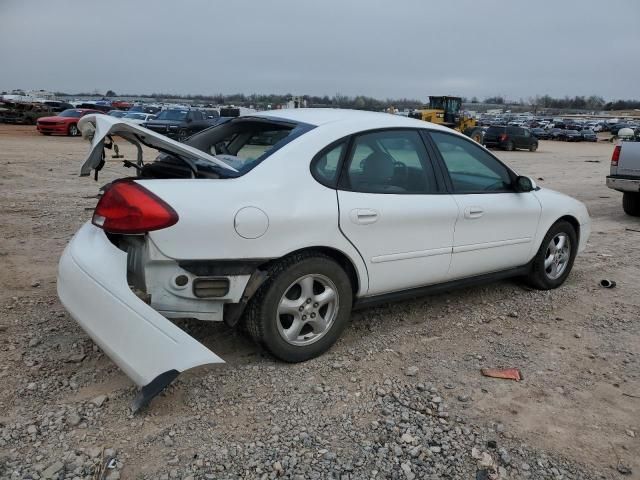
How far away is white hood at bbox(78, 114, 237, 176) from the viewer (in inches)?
126

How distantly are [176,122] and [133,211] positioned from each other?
24.5 meters

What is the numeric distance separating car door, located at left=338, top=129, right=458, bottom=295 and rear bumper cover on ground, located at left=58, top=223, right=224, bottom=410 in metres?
1.24

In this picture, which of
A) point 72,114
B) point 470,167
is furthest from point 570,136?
point 470,167

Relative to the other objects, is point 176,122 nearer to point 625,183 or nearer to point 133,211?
point 625,183

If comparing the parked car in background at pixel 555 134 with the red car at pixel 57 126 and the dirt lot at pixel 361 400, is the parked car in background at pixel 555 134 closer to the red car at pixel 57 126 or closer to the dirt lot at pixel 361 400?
the red car at pixel 57 126

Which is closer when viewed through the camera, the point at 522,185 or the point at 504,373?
the point at 504,373

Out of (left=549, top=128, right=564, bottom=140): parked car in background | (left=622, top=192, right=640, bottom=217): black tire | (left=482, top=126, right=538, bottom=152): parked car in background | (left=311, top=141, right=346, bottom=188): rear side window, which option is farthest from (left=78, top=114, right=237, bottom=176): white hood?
(left=549, top=128, right=564, bottom=140): parked car in background

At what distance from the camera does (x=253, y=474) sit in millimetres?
2590

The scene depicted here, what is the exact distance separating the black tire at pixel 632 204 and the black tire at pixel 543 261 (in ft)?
17.2

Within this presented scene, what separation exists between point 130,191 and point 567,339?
3283 millimetres

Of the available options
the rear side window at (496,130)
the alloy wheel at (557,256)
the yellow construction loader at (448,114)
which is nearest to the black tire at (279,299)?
the alloy wheel at (557,256)

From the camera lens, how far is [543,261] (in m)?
5.09

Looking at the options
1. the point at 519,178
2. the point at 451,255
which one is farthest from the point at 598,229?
the point at 451,255

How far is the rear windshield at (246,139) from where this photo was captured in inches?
140
